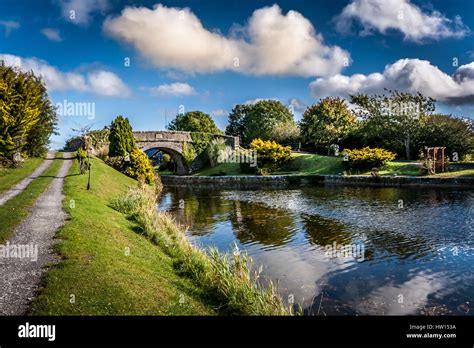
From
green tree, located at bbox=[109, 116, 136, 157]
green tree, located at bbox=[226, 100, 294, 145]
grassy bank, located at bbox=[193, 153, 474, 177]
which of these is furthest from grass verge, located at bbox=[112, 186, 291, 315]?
green tree, located at bbox=[226, 100, 294, 145]

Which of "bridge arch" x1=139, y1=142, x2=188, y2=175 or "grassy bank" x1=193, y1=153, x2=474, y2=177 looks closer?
"grassy bank" x1=193, y1=153, x2=474, y2=177

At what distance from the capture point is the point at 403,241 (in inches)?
560

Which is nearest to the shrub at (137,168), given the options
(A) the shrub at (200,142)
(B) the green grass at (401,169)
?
(A) the shrub at (200,142)

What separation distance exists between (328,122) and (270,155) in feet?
39.2

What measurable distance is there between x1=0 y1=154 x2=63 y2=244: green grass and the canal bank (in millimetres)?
22016

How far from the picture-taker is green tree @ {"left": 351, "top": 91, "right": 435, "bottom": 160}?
136ft

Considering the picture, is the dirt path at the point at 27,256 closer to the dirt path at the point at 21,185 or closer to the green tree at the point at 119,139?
the dirt path at the point at 21,185

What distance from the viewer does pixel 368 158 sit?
3784 cm

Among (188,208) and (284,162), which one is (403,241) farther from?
(284,162)

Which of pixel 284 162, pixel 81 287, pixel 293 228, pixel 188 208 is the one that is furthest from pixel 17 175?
pixel 284 162

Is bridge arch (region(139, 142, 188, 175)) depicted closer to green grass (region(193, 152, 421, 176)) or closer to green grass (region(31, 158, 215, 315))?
green grass (region(193, 152, 421, 176))

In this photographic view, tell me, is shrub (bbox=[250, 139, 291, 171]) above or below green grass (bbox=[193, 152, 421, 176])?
above

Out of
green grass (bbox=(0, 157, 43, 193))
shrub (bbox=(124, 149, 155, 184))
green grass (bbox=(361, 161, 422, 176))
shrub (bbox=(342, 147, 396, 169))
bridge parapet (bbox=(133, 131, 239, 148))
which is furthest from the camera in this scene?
bridge parapet (bbox=(133, 131, 239, 148))

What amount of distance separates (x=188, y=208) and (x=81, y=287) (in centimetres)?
1841
